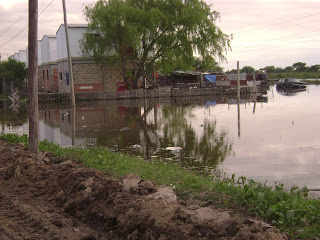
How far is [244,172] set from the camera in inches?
386

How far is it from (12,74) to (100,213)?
50.7 meters

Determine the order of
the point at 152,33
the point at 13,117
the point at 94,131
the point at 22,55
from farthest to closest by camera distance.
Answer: the point at 22,55 → the point at 152,33 → the point at 13,117 → the point at 94,131

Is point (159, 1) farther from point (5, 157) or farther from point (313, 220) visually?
point (313, 220)

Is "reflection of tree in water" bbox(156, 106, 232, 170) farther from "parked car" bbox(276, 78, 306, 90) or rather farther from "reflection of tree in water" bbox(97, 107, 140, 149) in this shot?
"parked car" bbox(276, 78, 306, 90)

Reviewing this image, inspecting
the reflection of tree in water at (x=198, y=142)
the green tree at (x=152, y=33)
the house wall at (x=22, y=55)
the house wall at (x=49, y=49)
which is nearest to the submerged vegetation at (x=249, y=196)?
the reflection of tree in water at (x=198, y=142)

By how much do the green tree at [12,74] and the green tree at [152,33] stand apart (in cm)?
1458

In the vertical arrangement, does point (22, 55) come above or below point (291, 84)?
above

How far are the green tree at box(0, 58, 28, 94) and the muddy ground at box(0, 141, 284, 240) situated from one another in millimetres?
47305

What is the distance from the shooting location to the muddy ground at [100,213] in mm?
5027

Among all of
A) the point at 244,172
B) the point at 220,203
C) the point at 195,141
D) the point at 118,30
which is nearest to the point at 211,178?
the point at 244,172

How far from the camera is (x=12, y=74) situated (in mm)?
52531

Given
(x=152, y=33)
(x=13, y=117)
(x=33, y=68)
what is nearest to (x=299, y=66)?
(x=152, y=33)

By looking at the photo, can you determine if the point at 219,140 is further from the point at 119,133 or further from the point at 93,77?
the point at 93,77

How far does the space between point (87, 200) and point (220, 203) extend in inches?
90.4
